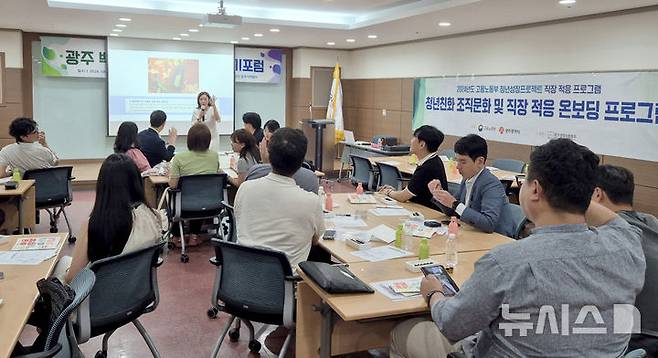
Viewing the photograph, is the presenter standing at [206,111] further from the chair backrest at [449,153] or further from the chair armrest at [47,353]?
the chair armrest at [47,353]

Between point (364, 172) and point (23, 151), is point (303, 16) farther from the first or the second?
point (23, 151)

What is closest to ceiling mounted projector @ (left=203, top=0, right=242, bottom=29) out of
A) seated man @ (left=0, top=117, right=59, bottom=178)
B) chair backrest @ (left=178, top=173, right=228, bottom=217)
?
chair backrest @ (left=178, top=173, right=228, bottom=217)

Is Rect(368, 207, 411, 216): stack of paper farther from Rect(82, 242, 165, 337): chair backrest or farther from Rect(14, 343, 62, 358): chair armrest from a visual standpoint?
Rect(14, 343, 62, 358): chair armrest

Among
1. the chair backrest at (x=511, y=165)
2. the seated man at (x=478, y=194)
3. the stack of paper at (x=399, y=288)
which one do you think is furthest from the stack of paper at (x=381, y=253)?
the chair backrest at (x=511, y=165)

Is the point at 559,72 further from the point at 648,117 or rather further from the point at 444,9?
the point at 444,9

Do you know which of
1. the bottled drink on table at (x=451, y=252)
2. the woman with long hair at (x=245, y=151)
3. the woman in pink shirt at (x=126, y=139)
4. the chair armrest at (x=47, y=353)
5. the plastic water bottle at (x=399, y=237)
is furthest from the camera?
the woman in pink shirt at (x=126, y=139)

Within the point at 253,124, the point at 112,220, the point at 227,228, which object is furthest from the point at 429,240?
the point at 253,124

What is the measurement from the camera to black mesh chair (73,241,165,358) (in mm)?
2379

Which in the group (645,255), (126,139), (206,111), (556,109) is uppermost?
(556,109)

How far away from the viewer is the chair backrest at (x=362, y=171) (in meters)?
7.04

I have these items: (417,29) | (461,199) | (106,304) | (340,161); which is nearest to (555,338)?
(106,304)

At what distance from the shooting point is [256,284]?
267cm

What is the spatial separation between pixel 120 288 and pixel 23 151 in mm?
3561

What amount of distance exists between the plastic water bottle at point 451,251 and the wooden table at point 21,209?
3.72 m
